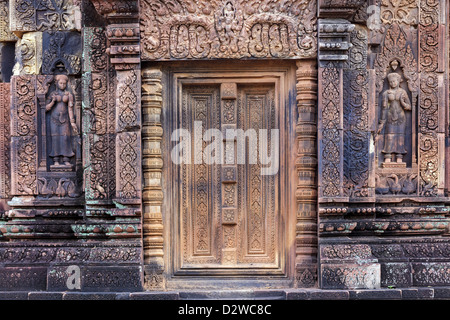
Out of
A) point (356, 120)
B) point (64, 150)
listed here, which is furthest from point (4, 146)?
point (356, 120)

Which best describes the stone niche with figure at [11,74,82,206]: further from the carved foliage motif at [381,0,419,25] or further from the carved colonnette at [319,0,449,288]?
the carved foliage motif at [381,0,419,25]

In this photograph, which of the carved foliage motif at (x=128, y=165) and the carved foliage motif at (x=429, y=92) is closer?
the carved foliage motif at (x=128, y=165)

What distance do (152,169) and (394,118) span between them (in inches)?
114

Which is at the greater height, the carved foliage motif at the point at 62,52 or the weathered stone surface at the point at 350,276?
the carved foliage motif at the point at 62,52

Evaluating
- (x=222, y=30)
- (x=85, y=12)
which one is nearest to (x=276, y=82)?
(x=222, y=30)

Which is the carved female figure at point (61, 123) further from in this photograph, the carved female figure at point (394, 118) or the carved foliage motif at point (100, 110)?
the carved female figure at point (394, 118)

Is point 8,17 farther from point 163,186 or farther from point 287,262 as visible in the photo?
point 287,262

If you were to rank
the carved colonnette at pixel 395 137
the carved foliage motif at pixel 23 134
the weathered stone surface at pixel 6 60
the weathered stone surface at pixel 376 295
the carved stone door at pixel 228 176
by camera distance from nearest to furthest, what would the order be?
1. the weathered stone surface at pixel 376 295
2. the carved colonnette at pixel 395 137
3. the carved stone door at pixel 228 176
4. the carved foliage motif at pixel 23 134
5. the weathered stone surface at pixel 6 60

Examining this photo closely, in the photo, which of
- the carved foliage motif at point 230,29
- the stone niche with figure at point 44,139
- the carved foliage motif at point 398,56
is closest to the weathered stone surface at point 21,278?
the stone niche with figure at point 44,139

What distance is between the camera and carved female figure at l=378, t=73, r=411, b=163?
633cm

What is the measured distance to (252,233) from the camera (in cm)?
637

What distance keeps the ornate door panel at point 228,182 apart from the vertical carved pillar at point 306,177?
26 cm

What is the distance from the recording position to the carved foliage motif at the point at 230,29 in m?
6.11

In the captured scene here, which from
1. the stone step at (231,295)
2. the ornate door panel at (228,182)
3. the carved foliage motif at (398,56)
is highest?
the carved foliage motif at (398,56)
